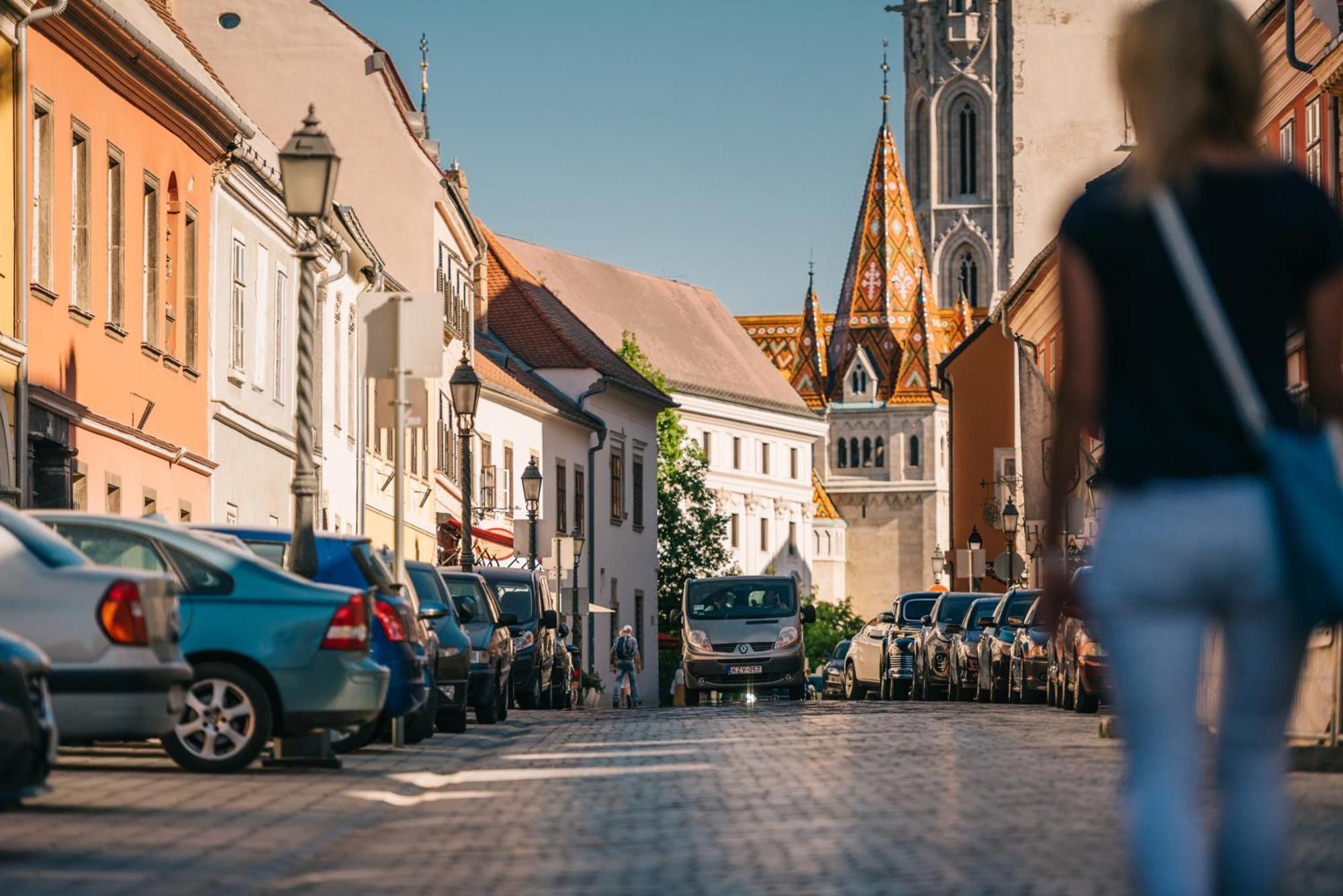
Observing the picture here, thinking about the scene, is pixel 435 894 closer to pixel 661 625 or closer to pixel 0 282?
pixel 0 282

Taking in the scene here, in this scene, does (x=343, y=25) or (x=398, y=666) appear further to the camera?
(x=343, y=25)

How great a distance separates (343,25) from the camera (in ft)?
159

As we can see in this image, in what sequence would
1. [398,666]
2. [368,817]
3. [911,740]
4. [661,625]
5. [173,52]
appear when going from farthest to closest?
[661,625]
[173,52]
[911,740]
[398,666]
[368,817]

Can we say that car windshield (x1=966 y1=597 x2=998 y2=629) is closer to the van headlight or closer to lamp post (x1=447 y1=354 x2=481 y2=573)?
the van headlight

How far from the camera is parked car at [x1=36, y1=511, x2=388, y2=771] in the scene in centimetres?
1485

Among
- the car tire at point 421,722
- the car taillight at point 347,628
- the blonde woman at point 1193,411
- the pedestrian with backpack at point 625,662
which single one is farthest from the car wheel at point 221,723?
the pedestrian with backpack at point 625,662

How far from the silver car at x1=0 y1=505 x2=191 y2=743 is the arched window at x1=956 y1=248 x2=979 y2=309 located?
159237 millimetres

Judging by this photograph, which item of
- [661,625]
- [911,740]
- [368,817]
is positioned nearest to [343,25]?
[911,740]

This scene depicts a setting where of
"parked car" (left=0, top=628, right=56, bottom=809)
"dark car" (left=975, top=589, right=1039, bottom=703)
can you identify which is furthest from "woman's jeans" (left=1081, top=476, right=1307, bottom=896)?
"dark car" (left=975, top=589, right=1039, bottom=703)

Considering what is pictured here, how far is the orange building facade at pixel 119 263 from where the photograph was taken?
26.4 meters

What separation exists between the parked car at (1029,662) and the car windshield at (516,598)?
6282 mm

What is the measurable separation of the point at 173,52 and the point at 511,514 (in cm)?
3398

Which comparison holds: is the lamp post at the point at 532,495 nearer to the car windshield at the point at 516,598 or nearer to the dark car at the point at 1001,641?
the car windshield at the point at 516,598

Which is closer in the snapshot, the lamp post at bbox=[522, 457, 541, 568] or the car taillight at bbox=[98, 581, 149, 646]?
the car taillight at bbox=[98, 581, 149, 646]
